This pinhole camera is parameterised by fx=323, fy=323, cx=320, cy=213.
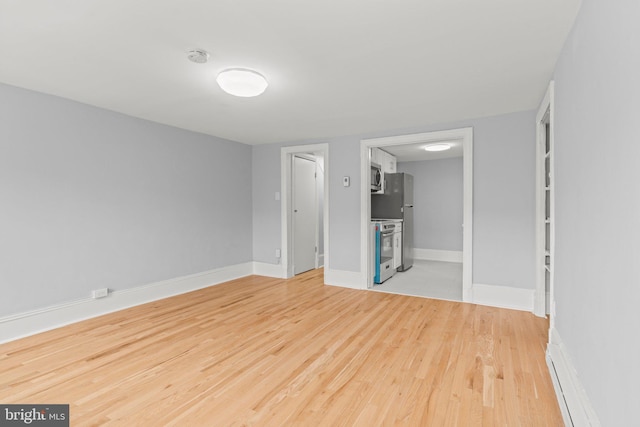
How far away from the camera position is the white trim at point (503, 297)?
3606 mm

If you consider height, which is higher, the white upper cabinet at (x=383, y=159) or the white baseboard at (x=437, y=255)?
the white upper cabinet at (x=383, y=159)

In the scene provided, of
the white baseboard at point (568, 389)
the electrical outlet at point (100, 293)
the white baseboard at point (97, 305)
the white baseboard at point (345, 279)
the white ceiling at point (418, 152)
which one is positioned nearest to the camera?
the white baseboard at point (568, 389)

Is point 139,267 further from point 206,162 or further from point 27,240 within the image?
point 206,162

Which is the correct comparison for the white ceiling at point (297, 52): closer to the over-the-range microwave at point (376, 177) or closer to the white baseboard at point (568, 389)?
the over-the-range microwave at point (376, 177)

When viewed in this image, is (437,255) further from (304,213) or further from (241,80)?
(241,80)

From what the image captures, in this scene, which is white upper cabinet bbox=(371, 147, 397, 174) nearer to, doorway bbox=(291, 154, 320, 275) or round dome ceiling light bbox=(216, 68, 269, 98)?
doorway bbox=(291, 154, 320, 275)

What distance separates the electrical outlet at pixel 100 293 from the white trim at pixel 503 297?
4.21 meters

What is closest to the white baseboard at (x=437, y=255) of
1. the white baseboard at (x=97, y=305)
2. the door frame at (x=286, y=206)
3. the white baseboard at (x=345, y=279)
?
the white baseboard at (x=345, y=279)

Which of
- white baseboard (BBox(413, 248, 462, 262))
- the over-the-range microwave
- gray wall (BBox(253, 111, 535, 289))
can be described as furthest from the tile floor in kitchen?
the over-the-range microwave

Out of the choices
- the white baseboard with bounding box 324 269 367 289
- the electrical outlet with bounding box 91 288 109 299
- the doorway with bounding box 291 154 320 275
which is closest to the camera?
the electrical outlet with bounding box 91 288 109 299

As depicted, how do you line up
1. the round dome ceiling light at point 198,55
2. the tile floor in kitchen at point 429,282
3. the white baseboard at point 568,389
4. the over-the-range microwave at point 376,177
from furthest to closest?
the over-the-range microwave at point 376,177, the tile floor in kitchen at point 429,282, the round dome ceiling light at point 198,55, the white baseboard at point 568,389

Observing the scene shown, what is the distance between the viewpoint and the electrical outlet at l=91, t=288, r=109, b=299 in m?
3.43

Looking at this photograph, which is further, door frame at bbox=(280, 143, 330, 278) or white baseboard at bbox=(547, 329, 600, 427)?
door frame at bbox=(280, 143, 330, 278)

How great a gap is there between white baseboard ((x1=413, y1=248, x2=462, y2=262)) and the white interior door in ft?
9.00
